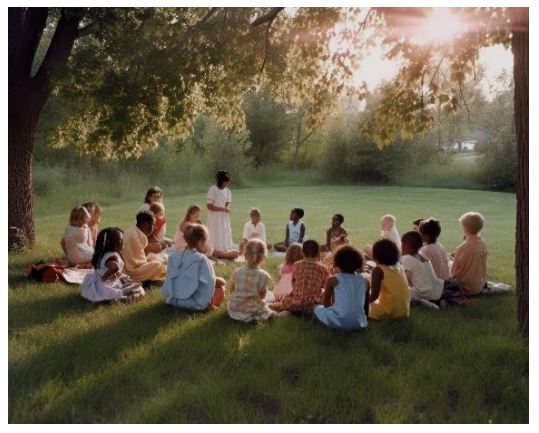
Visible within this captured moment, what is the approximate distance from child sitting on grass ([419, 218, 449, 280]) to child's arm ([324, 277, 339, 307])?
2321 mm

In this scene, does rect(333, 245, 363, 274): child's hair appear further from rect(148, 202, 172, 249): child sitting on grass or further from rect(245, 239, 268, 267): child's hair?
rect(148, 202, 172, 249): child sitting on grass

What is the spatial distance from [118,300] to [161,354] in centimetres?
206

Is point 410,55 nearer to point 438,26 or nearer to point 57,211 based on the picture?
point 438,26

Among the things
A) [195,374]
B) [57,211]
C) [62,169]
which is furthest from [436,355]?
[62,169]

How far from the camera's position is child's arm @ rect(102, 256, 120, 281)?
714cm

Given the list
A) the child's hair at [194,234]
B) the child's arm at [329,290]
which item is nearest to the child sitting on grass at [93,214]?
the child's hair at [194,234]

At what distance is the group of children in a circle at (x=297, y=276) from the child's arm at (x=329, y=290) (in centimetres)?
1

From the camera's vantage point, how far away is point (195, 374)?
4992 mm

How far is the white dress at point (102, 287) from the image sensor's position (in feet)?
23.4

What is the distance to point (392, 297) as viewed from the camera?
21.2 ft

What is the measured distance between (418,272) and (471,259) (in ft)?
4.08

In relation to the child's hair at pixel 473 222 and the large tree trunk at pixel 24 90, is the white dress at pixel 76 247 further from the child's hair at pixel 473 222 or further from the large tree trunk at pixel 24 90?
the child's hair at pixel 473 222

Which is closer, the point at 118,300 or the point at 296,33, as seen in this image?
the point at 118,300

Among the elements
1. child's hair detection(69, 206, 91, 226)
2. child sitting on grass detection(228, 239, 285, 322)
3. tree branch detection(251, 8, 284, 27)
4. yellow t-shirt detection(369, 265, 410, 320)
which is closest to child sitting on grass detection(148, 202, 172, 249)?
child's hair detection(69, 206, 91, 226)
